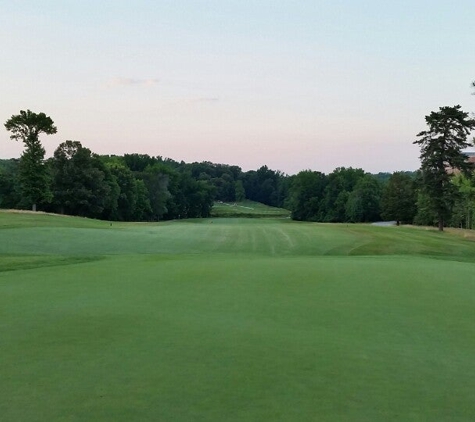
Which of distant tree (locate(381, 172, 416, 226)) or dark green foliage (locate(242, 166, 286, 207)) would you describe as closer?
distant tree (locate(381, 172, 416, 226))

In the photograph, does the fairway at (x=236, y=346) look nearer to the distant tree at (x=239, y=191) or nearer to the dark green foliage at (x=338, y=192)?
the dark green foliage at (x=338, y=192)

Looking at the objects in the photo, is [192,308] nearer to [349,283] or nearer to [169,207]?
[349,283]

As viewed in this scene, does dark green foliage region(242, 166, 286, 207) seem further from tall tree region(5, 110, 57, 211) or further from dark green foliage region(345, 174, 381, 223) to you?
tall tree region(5, 110, 57, 211)

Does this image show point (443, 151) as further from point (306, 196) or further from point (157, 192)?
point (306, 196)

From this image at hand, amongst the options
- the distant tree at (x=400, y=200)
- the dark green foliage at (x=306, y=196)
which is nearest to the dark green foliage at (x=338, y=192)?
the dark green foliage at (x=306, y=196)

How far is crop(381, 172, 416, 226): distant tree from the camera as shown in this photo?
264ft

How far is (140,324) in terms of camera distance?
5.89m

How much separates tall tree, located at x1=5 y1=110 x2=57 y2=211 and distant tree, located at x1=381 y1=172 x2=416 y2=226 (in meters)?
54.7

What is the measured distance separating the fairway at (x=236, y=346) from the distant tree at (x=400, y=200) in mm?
73634

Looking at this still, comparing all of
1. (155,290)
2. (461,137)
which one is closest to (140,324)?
(155,290)

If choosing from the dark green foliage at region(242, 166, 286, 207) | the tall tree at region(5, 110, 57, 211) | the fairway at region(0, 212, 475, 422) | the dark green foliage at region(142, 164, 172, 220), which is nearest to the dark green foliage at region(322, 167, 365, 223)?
the dark green foliage at region(142, 164, 172, 220)

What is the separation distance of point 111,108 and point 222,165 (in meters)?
148

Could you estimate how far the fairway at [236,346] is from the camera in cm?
357

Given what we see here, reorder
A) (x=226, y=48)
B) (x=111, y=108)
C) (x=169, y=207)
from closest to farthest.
Result: 1. (x=226, y=48)
2. (x=111, y=108)
3. (x=169, y=207)
